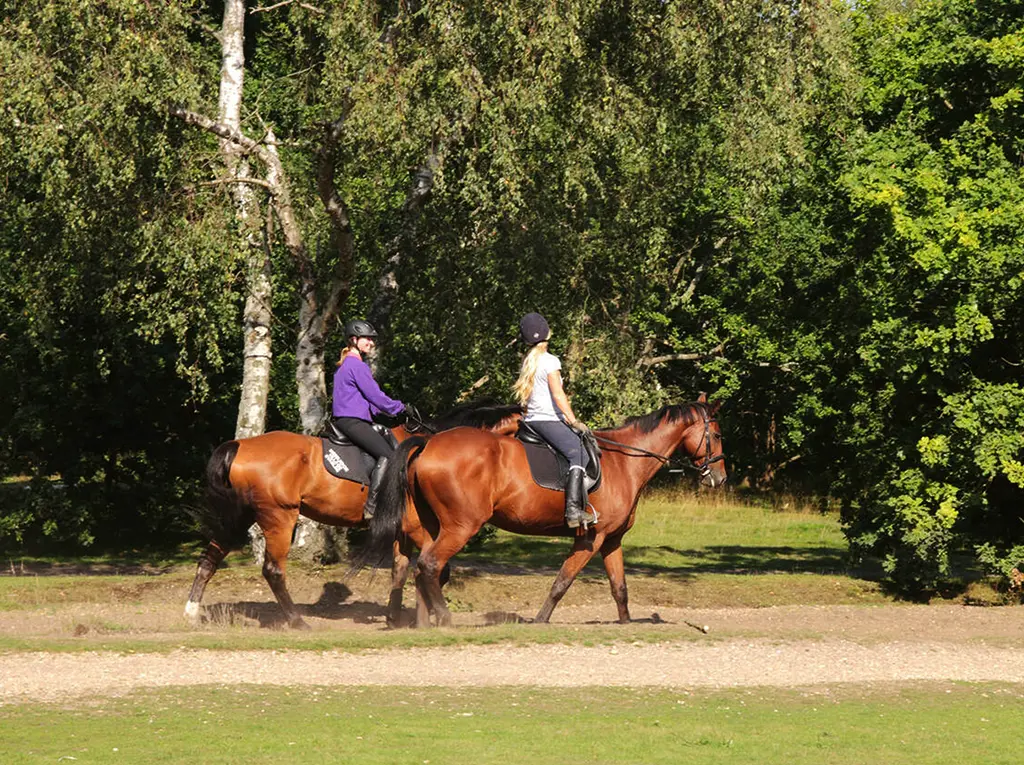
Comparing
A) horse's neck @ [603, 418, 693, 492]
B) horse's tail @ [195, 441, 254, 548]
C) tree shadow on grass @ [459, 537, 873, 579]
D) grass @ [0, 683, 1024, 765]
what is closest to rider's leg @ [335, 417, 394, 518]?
horse's tail @ [195, 441, 254, 548]

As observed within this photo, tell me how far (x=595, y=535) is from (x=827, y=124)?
1254 cm

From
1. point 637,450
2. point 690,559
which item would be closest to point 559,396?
point 637,450

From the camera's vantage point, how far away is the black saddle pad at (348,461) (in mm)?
16422

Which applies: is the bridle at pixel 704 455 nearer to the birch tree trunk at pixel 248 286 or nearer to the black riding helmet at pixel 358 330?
the black riding helmet at pixel 358 330

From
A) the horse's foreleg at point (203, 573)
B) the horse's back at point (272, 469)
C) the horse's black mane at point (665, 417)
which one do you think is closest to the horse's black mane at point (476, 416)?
the horse's black mane at point (665, 417)

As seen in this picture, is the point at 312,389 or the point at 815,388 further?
the point at 815,388

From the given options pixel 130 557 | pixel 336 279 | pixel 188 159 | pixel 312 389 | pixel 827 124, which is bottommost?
pixel 130 557

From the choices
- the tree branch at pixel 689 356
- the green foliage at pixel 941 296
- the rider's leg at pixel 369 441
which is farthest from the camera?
the tree branch at pixel 689 356

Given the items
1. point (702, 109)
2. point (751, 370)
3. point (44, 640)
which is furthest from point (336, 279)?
point (751, 370)

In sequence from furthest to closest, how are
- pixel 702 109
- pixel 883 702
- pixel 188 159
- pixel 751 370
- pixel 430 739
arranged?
1. pixel 751 370
2. pixel 702 109
3. pixel 188 159
4. pixel 883 702
5. pixel 430 739

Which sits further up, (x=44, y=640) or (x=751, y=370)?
(x=751, y=370)

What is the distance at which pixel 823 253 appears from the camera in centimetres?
3173

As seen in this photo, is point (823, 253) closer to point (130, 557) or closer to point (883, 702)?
point (130, 557)

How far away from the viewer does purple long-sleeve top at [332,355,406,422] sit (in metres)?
16.2
